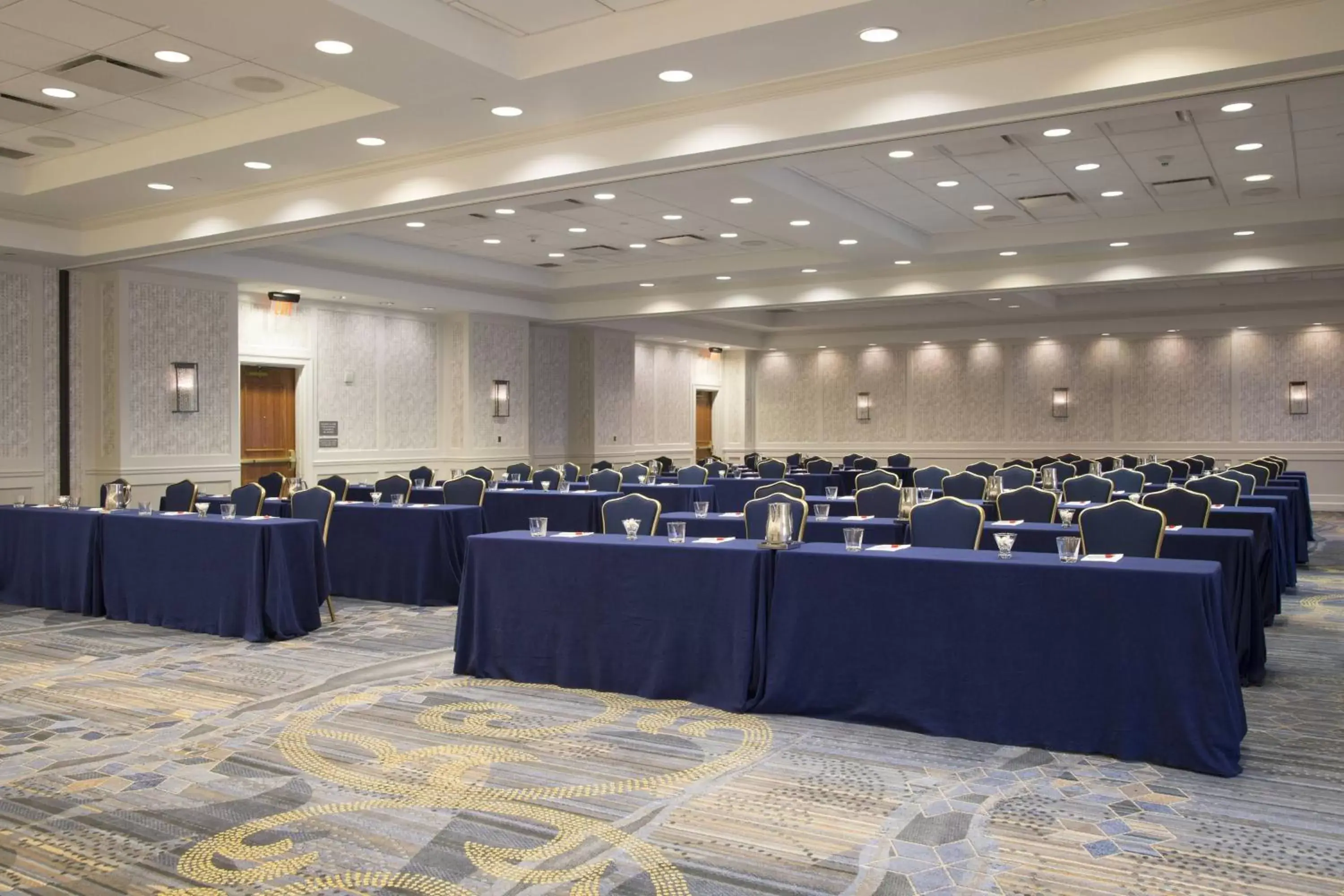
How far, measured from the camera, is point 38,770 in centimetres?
434

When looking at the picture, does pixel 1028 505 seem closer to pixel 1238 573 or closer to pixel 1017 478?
pixel 1238 573

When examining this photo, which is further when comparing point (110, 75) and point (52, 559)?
point (52, 559)

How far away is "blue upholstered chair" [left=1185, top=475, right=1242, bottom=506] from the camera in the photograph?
8172mm

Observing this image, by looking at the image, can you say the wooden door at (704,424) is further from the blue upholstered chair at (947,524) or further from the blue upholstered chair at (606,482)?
the blue upholstered chair at (947,524)

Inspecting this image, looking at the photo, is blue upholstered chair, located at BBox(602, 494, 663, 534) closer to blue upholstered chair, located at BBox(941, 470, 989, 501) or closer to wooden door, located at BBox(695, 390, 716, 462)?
blue upholstered chair, located at BBox(941, 470, 989, 501)

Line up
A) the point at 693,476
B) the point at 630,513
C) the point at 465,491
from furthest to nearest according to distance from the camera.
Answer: the point at 693,476
the point at 465,491
the point at 630,513

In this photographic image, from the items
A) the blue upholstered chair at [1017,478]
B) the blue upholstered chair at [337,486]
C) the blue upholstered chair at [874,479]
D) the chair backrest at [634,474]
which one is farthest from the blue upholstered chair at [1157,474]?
the blue upholstered chair at [337,486]

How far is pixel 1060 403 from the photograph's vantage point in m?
20.1

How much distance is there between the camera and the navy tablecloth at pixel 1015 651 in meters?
4.26

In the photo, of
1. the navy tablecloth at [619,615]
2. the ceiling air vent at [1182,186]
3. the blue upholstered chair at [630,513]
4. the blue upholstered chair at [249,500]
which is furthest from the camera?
the ceiling air vent at [1182,186]

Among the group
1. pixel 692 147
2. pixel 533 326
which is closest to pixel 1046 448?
pixel 533 326

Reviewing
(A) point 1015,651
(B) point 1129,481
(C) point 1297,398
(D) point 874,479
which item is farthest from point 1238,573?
(C) point 1297,398

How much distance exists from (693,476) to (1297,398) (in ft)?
37.6

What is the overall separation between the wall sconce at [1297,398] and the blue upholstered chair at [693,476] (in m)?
11.1
